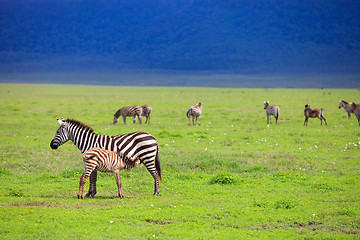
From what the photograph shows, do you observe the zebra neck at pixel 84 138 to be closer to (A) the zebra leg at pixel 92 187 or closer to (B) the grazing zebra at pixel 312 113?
(A) the zebra leg at pixel 92 187

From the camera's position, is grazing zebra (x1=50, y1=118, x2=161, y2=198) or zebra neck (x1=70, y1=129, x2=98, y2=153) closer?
grazing zebra (x1=50, y1=118, x2=161, y2=198)

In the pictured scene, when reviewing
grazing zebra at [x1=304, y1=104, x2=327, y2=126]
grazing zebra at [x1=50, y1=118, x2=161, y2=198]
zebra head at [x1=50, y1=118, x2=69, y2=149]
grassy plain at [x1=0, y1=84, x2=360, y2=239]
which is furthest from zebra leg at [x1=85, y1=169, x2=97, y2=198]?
grazing zebra at [x1=304, y1=104, x2=327, y2=126]

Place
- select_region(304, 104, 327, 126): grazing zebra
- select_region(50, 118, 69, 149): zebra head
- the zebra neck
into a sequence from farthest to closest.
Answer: select_region(304, 104, 327, 126): grazing zebra < select_region(50, 118, 69, 149): zebra head < the zebra neck

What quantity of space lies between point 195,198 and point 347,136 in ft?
46.2

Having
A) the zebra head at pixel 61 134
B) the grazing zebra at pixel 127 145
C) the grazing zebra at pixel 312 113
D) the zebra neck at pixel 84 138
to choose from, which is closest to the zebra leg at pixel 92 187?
the grazing zebra at pixel 127 145

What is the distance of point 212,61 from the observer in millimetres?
193625

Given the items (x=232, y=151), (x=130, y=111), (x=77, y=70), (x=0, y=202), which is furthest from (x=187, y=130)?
(x=77, y=70)

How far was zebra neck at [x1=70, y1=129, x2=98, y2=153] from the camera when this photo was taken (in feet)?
38.7

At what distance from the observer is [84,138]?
11.9 meters

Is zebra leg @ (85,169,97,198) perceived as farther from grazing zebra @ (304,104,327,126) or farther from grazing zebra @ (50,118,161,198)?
grazing zebra @ (304,104,327,126)

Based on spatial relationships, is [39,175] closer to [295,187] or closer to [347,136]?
[295,187]

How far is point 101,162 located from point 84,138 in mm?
1346

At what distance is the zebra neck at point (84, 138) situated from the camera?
464 inches

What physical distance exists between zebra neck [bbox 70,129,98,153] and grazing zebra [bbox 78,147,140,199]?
78 cm
